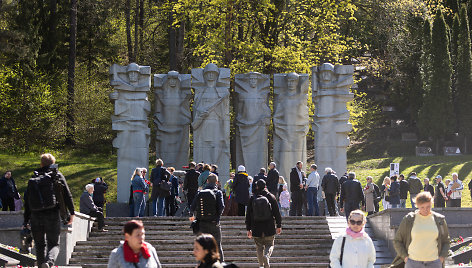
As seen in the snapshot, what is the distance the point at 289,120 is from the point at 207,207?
12.4 metres

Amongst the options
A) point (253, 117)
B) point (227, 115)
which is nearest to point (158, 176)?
point (227, 115)

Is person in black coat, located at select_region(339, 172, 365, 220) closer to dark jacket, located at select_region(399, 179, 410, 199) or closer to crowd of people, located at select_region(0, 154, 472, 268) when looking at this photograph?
crowd of people, located at select_region(0, 154, 472, 268)

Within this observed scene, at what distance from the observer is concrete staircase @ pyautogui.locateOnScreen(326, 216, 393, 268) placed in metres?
19.0

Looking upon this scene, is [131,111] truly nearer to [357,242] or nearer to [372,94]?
[357,242]

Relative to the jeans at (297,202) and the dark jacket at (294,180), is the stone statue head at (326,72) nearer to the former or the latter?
the dark jacket at (294,180)

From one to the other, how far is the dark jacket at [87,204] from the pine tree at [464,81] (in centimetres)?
2915

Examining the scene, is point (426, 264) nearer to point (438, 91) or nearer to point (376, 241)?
point (376, 241)

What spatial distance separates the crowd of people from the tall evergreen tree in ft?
62.4

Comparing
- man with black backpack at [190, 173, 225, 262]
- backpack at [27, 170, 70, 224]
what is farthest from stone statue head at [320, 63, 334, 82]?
backpack at [27, 170, 70, 224]

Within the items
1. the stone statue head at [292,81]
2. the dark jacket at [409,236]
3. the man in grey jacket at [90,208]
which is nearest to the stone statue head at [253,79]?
the stone statue head at [292,81]

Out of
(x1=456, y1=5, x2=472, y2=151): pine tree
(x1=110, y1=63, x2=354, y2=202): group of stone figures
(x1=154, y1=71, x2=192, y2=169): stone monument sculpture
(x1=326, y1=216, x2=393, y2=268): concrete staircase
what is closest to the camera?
(x1=326, y1=216, x2=393, y2=268): concrete staircase

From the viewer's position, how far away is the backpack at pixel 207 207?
14773 millimetres

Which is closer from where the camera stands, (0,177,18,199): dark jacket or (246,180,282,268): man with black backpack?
(246,180,282,268): man with black backpack

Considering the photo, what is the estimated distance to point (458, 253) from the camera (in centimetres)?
1888
